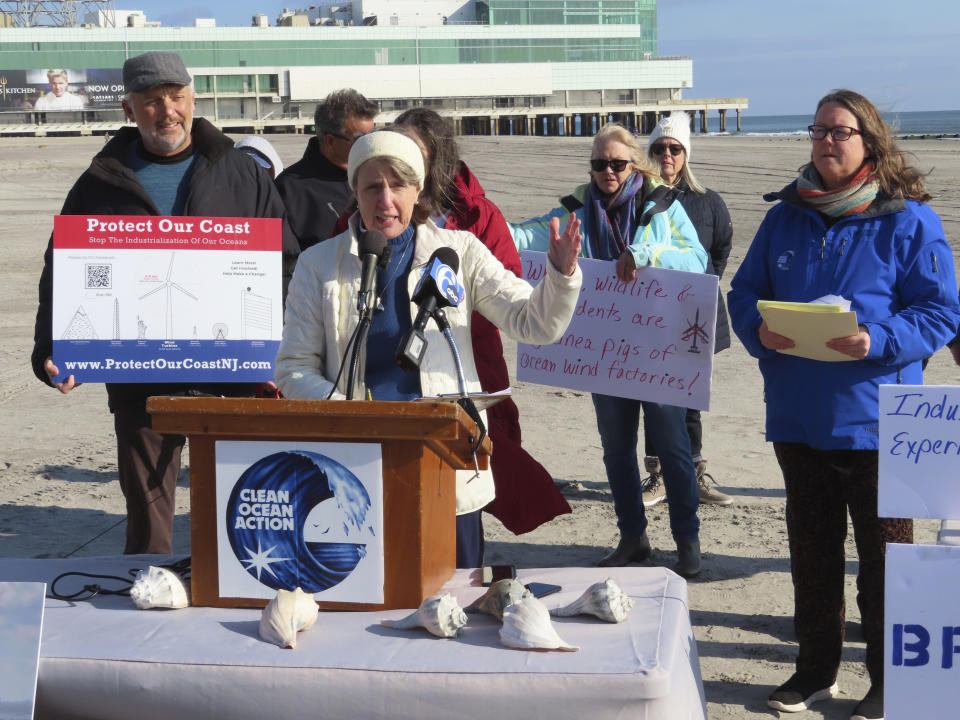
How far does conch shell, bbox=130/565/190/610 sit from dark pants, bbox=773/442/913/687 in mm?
2208

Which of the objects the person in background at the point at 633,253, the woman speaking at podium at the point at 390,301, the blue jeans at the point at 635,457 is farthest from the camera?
the blue jeans at the point at 635,457

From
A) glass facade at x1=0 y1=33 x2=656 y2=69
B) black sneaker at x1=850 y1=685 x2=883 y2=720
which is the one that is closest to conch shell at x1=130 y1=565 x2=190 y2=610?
black sneaker at x1=850 y1=685 x2=883 y2=720

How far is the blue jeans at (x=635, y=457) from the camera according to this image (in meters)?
5.61

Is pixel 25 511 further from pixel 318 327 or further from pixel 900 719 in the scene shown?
pixel 900 719

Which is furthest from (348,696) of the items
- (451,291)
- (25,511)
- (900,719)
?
(25,511)

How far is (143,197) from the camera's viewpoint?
4.45 m

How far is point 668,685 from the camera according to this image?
2678 millimetres

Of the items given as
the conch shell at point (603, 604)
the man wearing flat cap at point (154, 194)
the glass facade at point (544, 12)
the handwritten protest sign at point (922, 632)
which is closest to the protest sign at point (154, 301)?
the man wearing flat cap at point (154, 194)

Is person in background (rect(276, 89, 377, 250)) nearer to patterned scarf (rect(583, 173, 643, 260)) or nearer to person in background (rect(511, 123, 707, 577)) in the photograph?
person in background (rect(511, 123, 707, 577))

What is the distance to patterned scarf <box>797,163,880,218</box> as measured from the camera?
394cm

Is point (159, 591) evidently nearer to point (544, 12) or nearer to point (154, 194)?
point (154, 194)

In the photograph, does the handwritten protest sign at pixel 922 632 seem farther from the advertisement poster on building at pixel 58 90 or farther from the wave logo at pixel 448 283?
the advertisement poster on building at pixel 58 90

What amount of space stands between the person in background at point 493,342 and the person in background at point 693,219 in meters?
1.66

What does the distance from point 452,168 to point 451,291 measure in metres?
1.64
